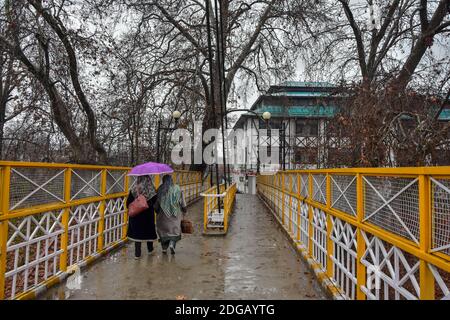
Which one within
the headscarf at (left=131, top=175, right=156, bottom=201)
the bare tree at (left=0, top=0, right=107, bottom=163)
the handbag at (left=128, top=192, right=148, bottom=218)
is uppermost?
the bare tree at (left=0, top=0, right=107, bottom=163)

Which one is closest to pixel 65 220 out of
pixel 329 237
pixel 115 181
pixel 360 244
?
pixel 115 181

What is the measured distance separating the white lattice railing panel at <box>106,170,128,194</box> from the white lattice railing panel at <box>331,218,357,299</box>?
170 inches

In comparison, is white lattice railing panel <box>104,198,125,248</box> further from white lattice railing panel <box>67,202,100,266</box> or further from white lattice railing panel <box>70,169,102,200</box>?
white lattice railing panel <box>70,169,102,200</box>

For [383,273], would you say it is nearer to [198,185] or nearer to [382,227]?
[382,227]

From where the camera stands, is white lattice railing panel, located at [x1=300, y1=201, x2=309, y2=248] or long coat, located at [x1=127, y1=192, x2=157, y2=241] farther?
white lattice railing panel, located at [x1=300, y1=201, x2=309, y2=248]

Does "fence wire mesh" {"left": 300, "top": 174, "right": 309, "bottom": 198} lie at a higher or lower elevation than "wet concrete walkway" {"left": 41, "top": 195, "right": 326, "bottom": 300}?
higher

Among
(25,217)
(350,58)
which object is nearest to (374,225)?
(25,217)

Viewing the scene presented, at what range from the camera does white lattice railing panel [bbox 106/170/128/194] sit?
6839 mm

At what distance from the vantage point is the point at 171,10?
16656 millimetres

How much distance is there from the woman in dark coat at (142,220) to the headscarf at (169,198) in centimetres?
19

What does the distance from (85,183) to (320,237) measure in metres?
3.85

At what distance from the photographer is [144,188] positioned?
6.46 metres

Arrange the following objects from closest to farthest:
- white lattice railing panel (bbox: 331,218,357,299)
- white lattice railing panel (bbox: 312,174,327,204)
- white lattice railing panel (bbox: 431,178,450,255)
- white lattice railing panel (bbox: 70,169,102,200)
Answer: white lattice railing panel (bbox: 431,178,450,255), white lattice railing panel (bbox: 331,218,357,299), white lattice railing panel (bbox: 312,174,327,204), white lattice railing panel (bbox: 70,169,102,200)

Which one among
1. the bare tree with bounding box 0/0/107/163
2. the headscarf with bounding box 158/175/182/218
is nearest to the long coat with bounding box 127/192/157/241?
the headscarf with bounding box 158/175/182/218
